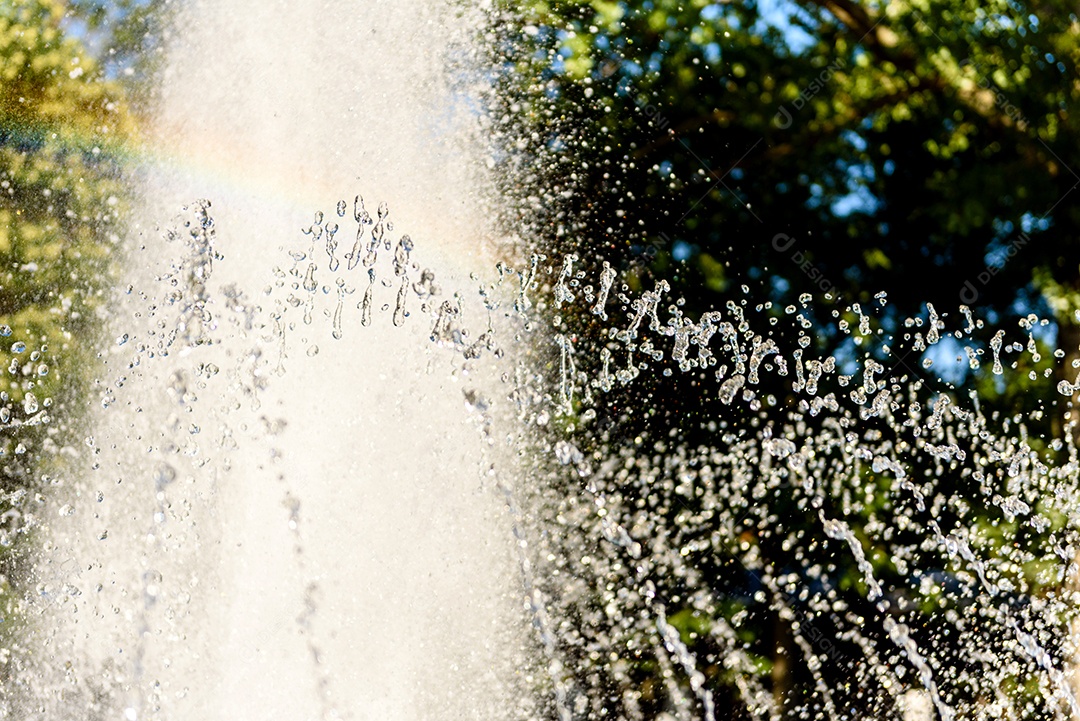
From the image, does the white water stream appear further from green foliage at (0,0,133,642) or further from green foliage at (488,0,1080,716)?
green foliage at (488,0,1080,716)

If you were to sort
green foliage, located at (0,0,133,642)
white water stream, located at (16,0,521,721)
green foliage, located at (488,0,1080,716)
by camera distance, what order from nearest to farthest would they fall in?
white water stream, located at (16,0,521,721) < green foliage, located at (0,0,133,642) < green foliage, located at (488,0,1080,716)

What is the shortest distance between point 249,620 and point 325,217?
4.23 feet

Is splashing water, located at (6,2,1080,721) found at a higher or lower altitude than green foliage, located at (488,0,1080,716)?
lower

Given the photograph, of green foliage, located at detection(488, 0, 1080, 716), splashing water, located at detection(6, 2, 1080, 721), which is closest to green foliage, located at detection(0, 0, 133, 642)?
splashing water, located at detection(6, 2, 1080, 721)

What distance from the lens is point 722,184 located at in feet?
14.3

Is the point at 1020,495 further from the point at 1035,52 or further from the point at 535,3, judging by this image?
the point at 535,3

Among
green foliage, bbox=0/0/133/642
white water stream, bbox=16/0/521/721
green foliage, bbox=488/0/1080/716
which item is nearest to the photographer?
white water stream, bbox=16/0/521/721

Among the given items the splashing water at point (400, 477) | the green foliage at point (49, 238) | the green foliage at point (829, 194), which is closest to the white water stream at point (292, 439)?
the splashing water at point (400, 477)

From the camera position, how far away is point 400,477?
308 centimetres

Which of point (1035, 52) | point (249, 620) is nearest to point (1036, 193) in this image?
point (1035, 52)

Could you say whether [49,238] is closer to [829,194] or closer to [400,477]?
[400,477]

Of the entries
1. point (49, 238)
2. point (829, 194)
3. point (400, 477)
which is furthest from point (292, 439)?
point (829, 194)

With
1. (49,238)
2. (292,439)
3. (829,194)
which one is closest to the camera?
(292,439)

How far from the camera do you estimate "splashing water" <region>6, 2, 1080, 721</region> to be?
3035 millimetres
